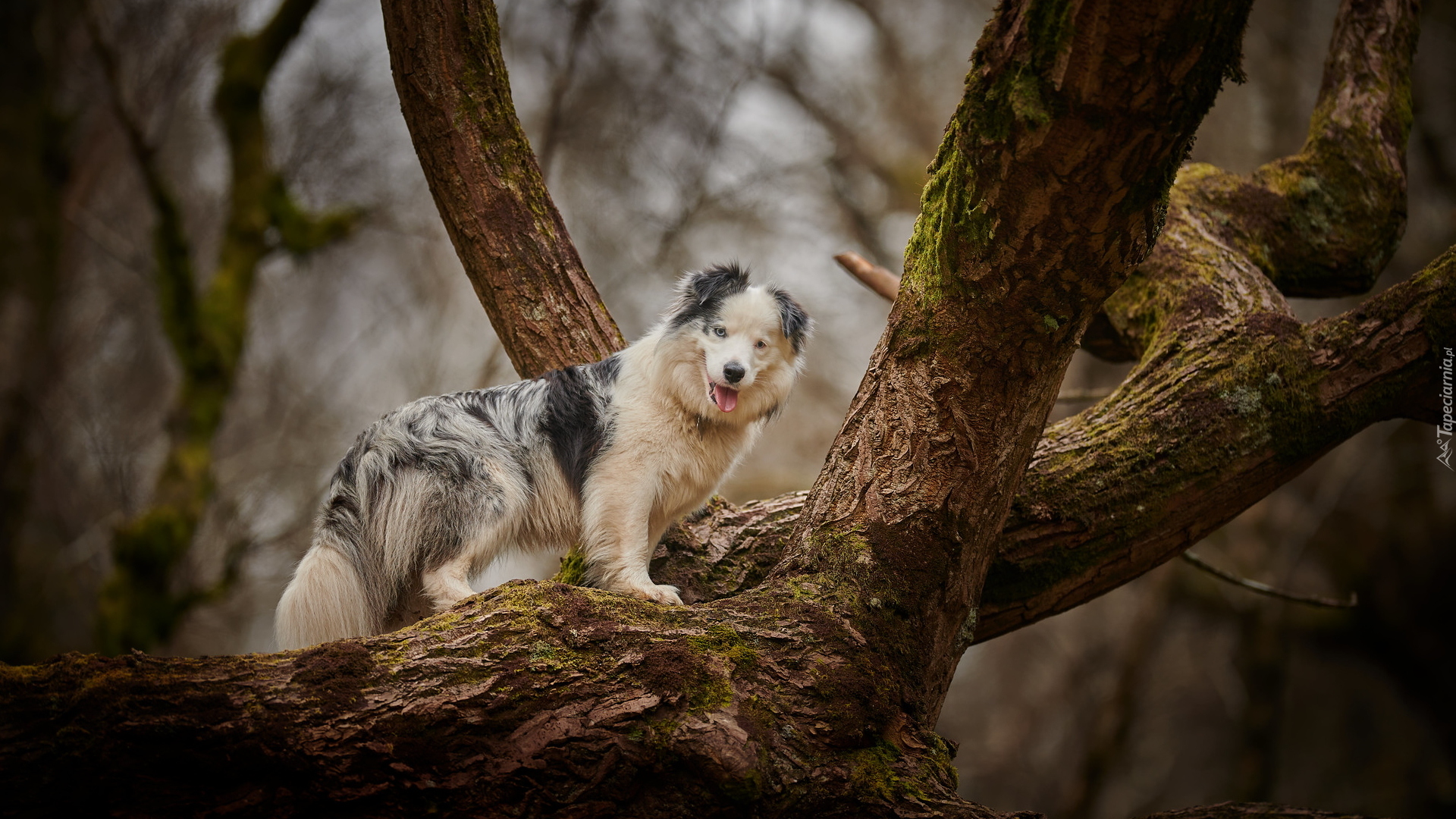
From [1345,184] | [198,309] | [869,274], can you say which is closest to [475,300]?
[198,309]

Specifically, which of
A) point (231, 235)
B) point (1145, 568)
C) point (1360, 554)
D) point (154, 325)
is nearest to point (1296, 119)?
point (1360, 554)

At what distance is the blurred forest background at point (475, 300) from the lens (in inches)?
363

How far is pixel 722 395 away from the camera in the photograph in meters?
4.05

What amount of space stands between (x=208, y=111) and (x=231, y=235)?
1.83 m

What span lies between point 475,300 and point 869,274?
703cm

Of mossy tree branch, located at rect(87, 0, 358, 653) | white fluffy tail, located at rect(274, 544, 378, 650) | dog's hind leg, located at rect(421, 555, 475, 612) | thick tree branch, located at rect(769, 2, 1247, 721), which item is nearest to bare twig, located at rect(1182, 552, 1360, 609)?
thick tree branch, located at rect(769, 2, 1247, 721)

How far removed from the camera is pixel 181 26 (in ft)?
31.0

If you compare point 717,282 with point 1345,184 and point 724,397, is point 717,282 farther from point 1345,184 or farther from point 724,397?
point 1345,184

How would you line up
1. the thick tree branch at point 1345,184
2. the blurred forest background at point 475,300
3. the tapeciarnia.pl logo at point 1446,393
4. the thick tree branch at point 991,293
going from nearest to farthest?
the thick tree branch at point 991,293
the tapeciarnia.pl logo at point 1446,393
the thick tree branch at point 1345,184
the blurred forest background at point 475,300

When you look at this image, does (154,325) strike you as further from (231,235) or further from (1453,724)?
(1453,724)

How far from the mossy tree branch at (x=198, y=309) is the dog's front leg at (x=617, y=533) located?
575 cm

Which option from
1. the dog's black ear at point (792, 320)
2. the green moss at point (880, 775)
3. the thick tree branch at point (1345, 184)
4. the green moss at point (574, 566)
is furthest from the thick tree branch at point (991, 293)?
the thick tree branch at point (1345, 184)

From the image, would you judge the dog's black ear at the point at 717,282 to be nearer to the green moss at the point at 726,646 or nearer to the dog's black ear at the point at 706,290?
the dog's black ear at the point at 706,290

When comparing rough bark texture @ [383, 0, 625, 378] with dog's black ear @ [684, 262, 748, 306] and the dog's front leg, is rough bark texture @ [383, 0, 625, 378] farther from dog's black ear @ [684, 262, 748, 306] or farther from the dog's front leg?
the dog's front leg
